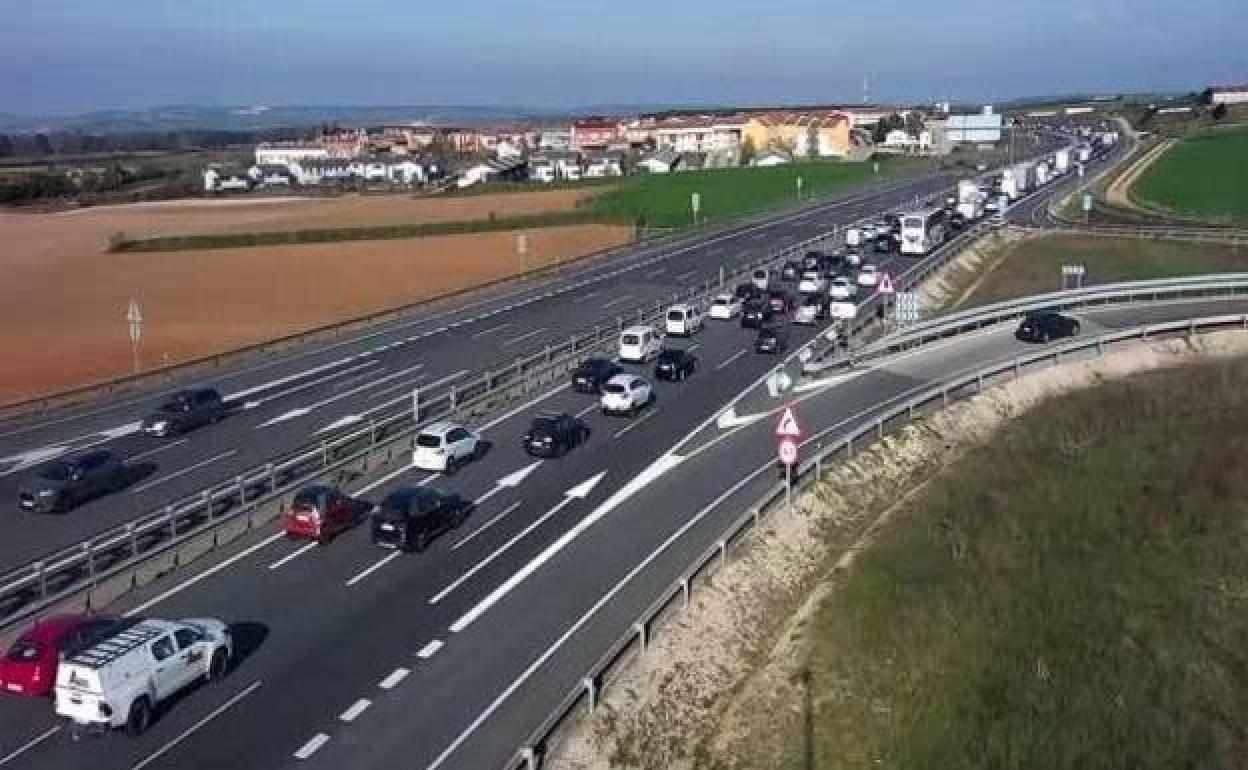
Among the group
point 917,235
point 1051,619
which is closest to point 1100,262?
point 917,235

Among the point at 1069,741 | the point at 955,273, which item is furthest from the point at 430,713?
the point at 955,273

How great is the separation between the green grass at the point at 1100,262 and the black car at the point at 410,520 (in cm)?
3951

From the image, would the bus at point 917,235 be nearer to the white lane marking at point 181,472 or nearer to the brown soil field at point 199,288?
the brown soil field at point 199,288

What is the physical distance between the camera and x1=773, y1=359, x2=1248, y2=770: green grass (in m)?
22.5

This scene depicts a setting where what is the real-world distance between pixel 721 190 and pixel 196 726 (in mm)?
127654

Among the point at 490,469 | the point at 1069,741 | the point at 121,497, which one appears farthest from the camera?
the point at 490,469

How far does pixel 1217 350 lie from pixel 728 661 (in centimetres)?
3161

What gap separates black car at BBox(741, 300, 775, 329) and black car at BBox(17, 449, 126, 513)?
A: 30.4 m

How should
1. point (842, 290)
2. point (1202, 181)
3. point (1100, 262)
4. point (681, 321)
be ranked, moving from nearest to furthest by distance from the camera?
point (681, 321) → point (842, 290) → point (1100, 262) → point (1202, 181)

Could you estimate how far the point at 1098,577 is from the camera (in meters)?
30.1

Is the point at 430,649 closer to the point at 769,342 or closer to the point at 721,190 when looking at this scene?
the point at 769,342

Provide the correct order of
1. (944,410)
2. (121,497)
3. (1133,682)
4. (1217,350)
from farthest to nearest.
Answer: (1217,350) < (944,410) < (121,497) < (1133,682)

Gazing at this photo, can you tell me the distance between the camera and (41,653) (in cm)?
2152

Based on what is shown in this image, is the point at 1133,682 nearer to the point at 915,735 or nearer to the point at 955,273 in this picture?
the point at 915,735
